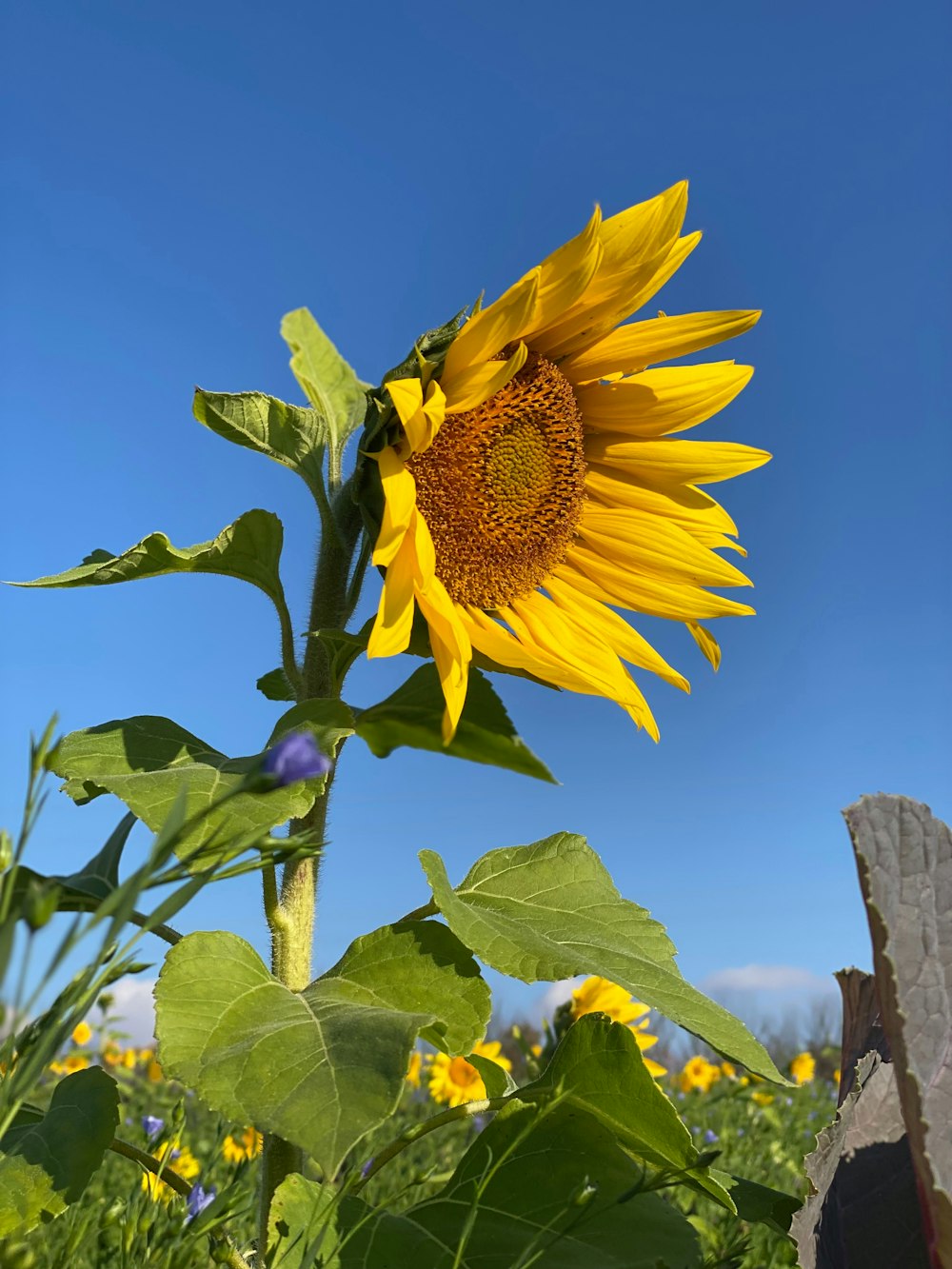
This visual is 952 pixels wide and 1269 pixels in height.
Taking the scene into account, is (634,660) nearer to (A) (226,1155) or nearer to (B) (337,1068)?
(B) (337,1068)

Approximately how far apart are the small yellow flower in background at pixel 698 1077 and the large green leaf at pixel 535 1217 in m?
5.03

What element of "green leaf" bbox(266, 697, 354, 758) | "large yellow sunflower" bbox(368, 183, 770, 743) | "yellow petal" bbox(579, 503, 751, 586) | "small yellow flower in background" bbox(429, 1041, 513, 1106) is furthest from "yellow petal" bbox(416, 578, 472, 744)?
"small yellow flower in background" bbox(429, 1041, 513, 1106)

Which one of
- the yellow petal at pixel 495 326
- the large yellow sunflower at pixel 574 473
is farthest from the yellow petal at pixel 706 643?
the yellow petal at pixel 495 326

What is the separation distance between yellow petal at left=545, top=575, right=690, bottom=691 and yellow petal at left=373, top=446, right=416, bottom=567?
42cm

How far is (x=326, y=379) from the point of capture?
1809mm

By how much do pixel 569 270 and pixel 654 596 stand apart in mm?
538

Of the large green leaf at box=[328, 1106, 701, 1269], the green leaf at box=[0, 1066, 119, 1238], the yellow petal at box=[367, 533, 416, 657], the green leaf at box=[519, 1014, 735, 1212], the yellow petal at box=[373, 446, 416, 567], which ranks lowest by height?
the green leaf at box=[0, 1066, 119, 1238]

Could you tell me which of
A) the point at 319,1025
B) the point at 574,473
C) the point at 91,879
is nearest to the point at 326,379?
the point at 574,473

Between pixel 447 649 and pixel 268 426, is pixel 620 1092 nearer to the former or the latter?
pixel 447 649

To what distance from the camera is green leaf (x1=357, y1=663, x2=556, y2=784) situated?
1.20 meters

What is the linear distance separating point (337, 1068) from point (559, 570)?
3.17 ft

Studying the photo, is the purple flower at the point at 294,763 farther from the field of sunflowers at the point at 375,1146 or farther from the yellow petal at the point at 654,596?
the yellow petal at the point at 654,596

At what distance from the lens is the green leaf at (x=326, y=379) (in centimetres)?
173

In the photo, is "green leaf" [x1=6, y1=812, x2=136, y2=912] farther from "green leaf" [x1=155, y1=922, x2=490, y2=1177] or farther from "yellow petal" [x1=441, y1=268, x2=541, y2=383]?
"yellow petal" [x1=441, y1=268, x2=541, y2=383]
